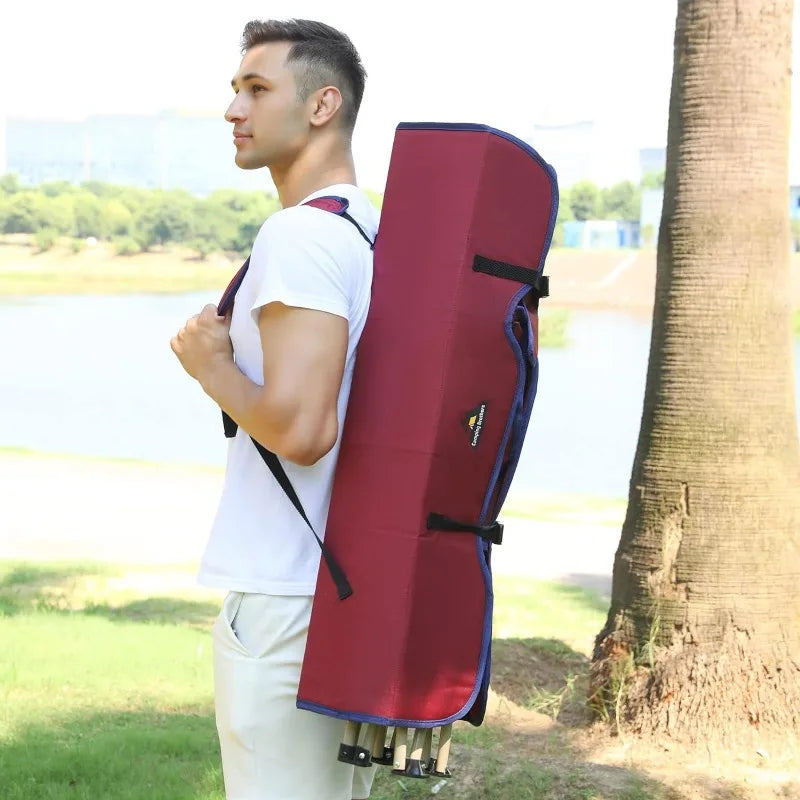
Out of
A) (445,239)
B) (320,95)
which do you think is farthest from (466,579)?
(320,95)

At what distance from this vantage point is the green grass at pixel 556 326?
176 feet

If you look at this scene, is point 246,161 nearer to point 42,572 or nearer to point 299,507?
point 299,507

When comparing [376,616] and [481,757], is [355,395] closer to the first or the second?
[376,616]

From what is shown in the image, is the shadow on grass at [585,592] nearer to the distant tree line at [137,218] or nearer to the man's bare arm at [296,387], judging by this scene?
the man's bare arm at [296,387]

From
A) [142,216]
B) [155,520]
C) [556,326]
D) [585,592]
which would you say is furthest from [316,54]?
[556,326]

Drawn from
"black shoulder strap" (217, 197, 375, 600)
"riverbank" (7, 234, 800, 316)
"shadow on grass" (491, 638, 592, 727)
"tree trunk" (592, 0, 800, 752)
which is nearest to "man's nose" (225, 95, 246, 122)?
"black shoulder strap" (217, 197, 375, 600)

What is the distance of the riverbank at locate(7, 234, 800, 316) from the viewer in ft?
157

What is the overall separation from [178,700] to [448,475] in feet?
10.3

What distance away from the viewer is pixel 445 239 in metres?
1.82

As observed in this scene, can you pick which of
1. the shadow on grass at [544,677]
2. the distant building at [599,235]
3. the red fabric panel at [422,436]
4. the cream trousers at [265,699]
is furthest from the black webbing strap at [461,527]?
the distant building at [599,235]

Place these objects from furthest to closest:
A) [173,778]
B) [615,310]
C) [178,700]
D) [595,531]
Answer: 1. [615,310]
2. [595,531]
3. [178,700]
4. [173,778]

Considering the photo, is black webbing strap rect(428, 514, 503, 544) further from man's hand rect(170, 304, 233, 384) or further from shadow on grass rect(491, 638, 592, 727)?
shadow on grass rect(491, 638, 592, 727)

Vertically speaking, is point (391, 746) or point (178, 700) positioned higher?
point (391, 746)

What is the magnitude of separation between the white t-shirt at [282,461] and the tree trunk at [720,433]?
2553 millimetres
